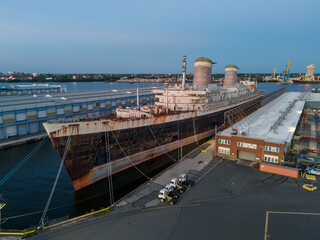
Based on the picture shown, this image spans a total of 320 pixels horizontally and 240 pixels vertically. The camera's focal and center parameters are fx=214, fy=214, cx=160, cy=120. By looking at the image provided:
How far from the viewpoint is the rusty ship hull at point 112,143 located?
74.4ft

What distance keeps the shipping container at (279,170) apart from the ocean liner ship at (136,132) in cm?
1404

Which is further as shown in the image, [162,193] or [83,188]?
[83,188]

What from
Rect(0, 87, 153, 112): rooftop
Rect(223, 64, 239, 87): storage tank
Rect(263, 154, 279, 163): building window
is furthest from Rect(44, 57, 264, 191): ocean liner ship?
Rect(0, 87, 153, 112): rooftop

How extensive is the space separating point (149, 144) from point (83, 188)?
10686 millimetres

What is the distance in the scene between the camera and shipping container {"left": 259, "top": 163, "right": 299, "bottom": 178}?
2447 cm

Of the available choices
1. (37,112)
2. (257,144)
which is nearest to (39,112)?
(37,112)

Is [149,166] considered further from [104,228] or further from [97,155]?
[104,228]

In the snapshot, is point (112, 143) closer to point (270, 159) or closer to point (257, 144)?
point (257, 144)

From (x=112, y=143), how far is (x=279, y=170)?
66.2ft

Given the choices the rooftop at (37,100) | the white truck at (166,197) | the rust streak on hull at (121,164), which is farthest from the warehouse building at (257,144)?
the rooftop at (37,100)

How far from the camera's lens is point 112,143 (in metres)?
26.1

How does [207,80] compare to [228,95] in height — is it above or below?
above

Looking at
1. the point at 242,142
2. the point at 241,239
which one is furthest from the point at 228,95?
the point at 241,239

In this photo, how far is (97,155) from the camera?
A: 81.7 feet
